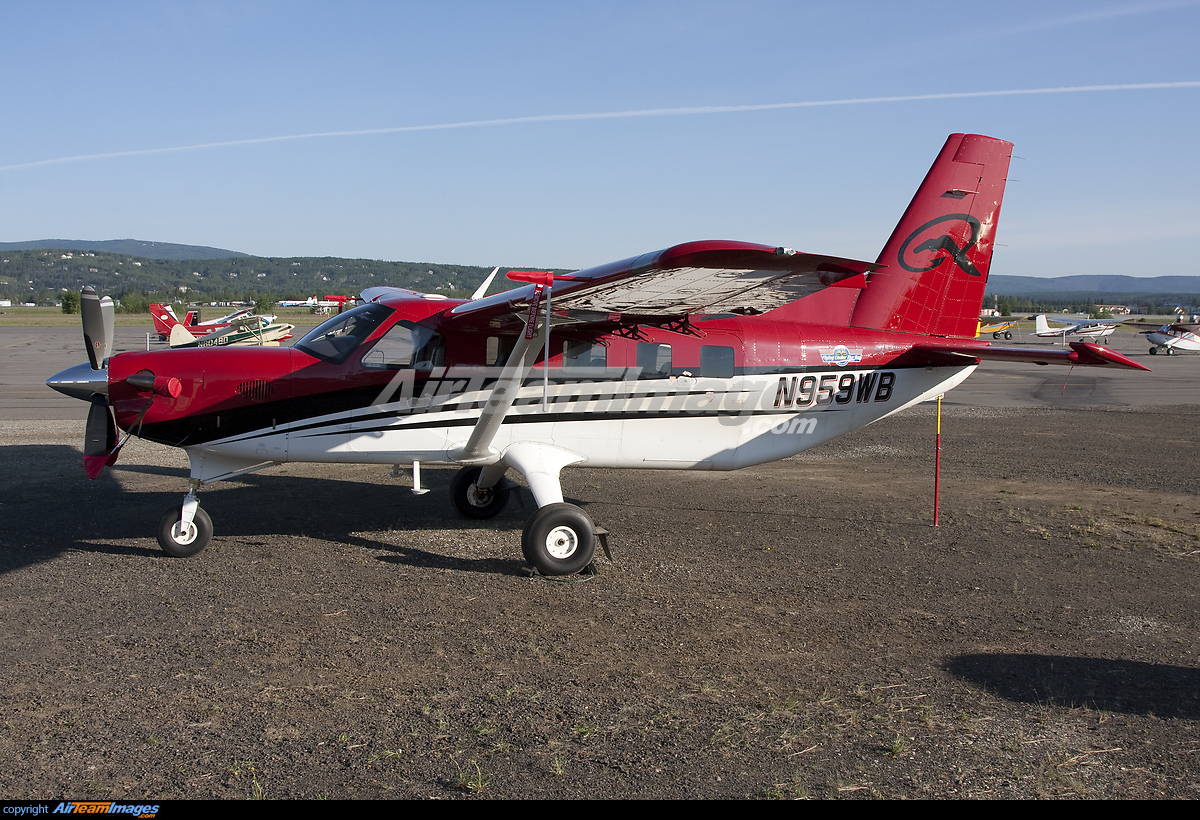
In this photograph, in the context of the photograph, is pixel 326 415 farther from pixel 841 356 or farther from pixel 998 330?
pixel 998 330

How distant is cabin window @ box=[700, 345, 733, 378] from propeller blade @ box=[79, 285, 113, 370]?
5508 mm

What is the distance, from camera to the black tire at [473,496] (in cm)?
929

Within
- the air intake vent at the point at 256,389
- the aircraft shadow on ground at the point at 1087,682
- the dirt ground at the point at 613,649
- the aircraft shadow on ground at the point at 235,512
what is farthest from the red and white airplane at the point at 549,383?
the aircraft shadow on ground at the point at 1087,682

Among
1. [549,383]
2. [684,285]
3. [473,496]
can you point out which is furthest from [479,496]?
[684,285]

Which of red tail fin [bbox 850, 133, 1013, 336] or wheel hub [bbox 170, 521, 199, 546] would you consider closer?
wheel hub [bbox 170, 521, 199, 546]

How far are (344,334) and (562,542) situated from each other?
2869 mm

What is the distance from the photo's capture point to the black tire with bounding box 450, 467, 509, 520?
9.29 metres

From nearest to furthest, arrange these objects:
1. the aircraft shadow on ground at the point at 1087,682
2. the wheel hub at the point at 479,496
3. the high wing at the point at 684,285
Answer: the aircraft shadow on ground at the point at 1087,682 → the high wing at the point at 684,285 → the wheel hub at the point at 479,496

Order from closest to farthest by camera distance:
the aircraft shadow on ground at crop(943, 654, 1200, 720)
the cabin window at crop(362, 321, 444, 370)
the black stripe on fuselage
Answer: the aircraft shadow on ground at crop(943, 654, 1200, 720)
the black stripe on fuselage
the cabin window at crop(362, 321, 444, 370)

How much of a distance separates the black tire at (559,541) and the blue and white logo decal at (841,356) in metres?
3.17

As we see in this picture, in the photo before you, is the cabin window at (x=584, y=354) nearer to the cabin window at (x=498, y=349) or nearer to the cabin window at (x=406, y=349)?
the cabin window at (x=498, y=349)

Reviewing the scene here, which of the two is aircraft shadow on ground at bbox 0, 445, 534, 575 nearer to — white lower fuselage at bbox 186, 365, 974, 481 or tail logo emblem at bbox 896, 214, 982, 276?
white lower fuselage at bbox 186, 365, 974, 481

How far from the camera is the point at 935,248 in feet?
30.3

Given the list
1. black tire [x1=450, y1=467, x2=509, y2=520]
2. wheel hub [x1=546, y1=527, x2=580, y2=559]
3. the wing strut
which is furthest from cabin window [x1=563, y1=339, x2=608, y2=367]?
black tire [x1=450, y1=467, x2=509, y2=520]
